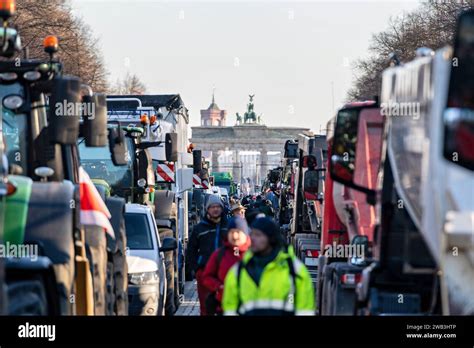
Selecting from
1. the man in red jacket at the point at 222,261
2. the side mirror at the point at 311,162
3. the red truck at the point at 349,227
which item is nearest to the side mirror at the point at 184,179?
the side mirror at the point at 311,162

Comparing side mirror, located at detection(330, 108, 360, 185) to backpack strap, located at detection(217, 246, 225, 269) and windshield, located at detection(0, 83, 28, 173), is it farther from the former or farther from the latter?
windshield, located at detection(0, 83, 28, 173)

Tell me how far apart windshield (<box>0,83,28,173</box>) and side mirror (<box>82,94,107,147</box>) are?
49 cm

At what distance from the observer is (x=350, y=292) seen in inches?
437

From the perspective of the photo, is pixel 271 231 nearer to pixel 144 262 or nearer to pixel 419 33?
pixel 144 262

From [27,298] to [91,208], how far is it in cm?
264

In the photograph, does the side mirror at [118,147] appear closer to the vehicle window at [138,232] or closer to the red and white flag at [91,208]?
the vehicle window at [138,232]

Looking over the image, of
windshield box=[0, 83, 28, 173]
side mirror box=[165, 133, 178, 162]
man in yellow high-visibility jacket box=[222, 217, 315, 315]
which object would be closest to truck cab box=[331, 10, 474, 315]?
man in yellow high-visibility jacket box=[222, 217, 315, 315]

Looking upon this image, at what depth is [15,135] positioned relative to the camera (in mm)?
10859

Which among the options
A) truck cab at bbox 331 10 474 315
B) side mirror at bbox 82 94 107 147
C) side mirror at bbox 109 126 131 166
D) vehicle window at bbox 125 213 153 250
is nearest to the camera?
truck cab at bbox 331 10 474 315

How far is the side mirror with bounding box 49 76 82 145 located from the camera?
9.48 meters

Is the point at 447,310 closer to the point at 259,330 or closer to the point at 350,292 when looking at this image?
the point at 259,330

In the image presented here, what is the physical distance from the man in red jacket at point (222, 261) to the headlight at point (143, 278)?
370cm

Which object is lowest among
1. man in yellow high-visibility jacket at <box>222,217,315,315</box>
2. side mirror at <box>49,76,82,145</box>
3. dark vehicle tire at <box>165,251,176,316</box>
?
dark vehicle tire at <box>165,251,176,316</box>

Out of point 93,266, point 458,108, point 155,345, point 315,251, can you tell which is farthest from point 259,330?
point 315,251
